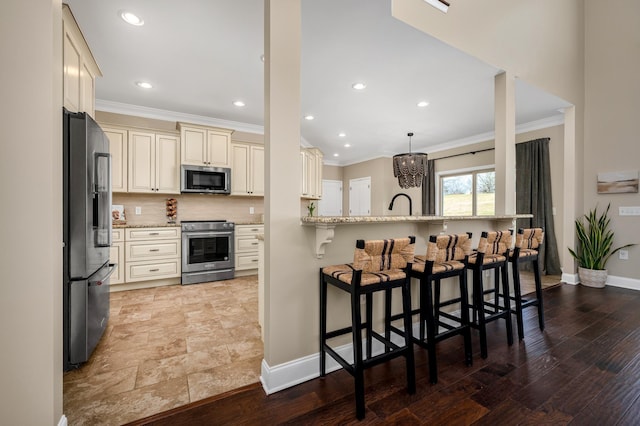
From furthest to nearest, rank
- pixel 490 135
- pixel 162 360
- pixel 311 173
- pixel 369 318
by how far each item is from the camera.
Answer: pixel 311 173 < pixel 490 135 < pixel 162 360 < pixel 369 318

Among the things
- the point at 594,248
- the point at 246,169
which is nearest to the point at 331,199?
the point at 246,169

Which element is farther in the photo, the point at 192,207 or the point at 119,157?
the point at 192,207

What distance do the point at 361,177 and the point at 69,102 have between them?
6.60 meters

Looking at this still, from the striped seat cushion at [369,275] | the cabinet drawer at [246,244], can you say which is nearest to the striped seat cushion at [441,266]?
the striped seat cushion at [369,275]

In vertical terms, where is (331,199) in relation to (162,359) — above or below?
above

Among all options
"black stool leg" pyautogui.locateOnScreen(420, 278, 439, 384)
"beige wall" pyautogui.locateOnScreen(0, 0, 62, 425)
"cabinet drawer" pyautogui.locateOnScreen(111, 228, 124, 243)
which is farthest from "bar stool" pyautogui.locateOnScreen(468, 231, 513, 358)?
"cabinet drawer" pyautogui.locateOnScreen(111, 228, 124, 243)

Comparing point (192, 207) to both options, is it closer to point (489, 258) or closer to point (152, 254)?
point (152, 254)

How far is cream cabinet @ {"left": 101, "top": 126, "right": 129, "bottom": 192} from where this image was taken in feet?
12.5

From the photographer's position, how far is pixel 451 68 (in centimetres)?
296

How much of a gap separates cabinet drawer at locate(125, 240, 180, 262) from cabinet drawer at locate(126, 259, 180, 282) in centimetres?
9

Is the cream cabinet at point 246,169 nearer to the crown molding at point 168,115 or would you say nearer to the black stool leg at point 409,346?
the crown molding at point 168,115

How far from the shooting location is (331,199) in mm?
8367

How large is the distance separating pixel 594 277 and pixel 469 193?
257 cm

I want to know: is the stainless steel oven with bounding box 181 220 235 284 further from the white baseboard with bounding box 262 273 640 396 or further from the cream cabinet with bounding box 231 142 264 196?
the white baseboard with bounding box 262 273 640 396
